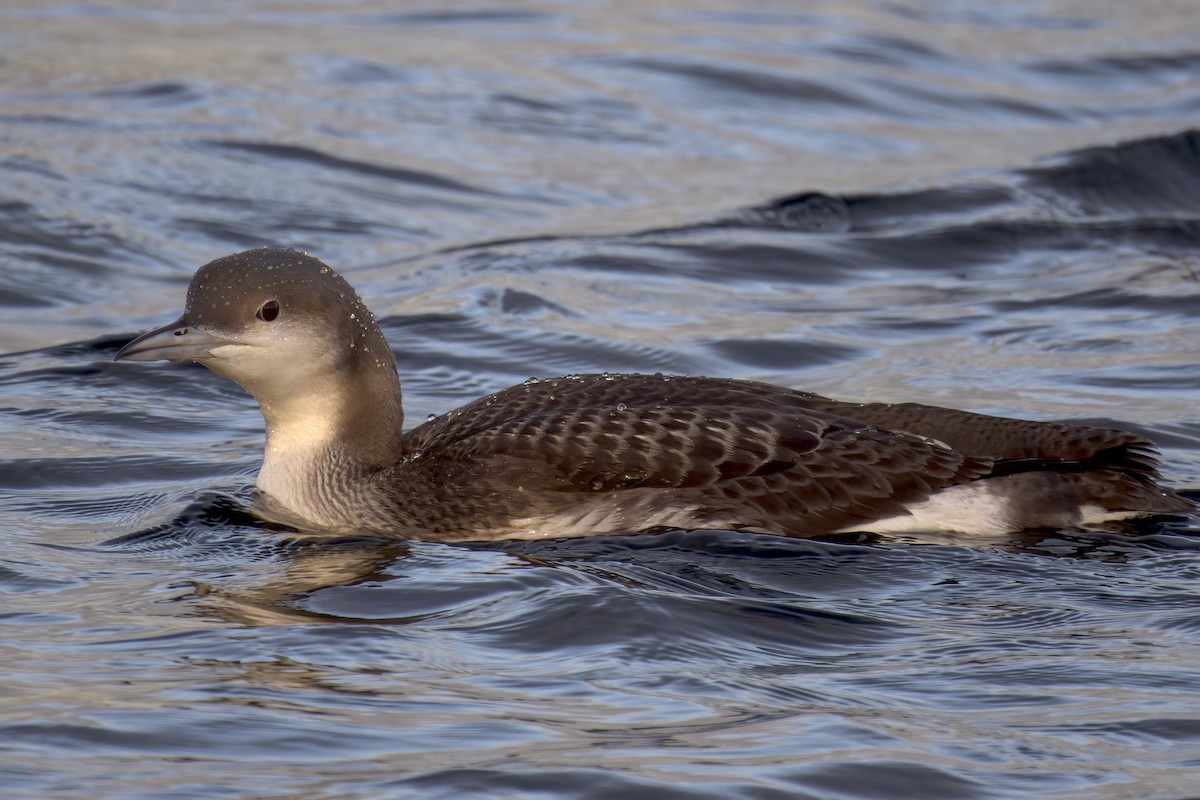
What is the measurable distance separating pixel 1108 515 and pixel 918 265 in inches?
217

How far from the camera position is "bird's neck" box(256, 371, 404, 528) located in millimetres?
6469

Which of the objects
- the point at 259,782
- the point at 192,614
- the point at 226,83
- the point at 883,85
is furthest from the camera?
the point at 883,85

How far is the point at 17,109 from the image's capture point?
45.6ft

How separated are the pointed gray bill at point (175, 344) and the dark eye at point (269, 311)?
141 millimetres

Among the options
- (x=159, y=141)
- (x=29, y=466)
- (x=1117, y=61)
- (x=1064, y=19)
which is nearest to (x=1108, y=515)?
(x=29, y=466)

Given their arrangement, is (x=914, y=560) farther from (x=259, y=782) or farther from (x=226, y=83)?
(x=226, y=83)

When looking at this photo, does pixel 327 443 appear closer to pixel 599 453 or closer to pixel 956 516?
pixel 599 453

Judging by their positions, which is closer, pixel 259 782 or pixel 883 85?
pixel 259 782

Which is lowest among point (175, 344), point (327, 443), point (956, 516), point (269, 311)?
point (956, 516)

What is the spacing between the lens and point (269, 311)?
247 inches

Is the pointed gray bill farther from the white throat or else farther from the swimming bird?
the white throat

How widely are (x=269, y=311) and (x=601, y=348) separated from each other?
344cm

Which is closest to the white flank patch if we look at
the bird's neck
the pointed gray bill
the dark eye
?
the bird's neck

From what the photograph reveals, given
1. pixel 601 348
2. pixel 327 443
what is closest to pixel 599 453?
pixel 327 443
